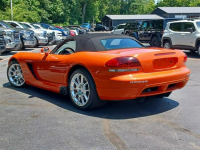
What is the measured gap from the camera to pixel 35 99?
5766mm

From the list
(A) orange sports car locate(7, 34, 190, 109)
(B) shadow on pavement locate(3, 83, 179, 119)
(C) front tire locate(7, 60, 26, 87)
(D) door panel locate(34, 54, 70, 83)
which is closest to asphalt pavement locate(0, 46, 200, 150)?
(B) shadow on pavement locate(3, 83, 179, 119)

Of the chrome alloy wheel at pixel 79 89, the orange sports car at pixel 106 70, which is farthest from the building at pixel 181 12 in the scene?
the chrome alloy wheel at pixel 79 89

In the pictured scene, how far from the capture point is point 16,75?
669 centimetres

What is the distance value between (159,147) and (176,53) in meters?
2.12

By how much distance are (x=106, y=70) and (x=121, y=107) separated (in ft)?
3.22

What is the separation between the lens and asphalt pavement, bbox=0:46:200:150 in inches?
144

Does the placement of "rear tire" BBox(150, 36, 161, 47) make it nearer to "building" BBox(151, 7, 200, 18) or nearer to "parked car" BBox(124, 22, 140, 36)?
"parked car" BBox(124, 22, 140, 36)

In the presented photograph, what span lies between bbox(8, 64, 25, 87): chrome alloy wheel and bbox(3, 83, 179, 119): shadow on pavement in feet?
2.40

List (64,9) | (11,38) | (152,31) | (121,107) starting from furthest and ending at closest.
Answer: (64,9) → (152,31) → (11,38) → (121,107)

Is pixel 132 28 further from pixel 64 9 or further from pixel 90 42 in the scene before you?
pixel 64 9

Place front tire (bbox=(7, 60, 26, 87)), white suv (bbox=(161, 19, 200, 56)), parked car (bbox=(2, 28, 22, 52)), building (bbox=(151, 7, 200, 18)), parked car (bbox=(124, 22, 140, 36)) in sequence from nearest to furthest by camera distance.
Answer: front tire (bbox=(7, 60, 26, 87)) → white suv (bbox=(161, 19, 200, 56)) → parked car (bbox=(2, 28, 22, 52)) → parked car (bbox=(124, 22, 140, 36)) → building (bbox=(151, 7, 200, 18))

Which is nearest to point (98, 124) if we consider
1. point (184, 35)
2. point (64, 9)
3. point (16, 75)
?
point (16, 75)

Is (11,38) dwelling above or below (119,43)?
below

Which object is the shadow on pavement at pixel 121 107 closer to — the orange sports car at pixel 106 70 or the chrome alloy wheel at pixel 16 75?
the orange sports car at pixel 106 70
